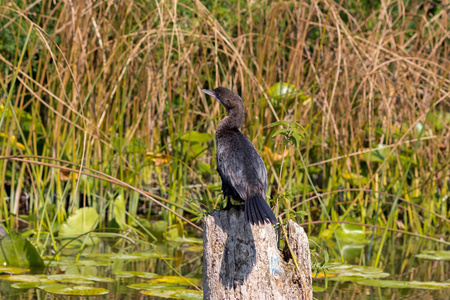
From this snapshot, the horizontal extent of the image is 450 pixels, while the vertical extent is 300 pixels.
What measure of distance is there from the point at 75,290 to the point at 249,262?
3.72ft

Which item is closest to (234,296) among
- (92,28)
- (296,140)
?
(296,140)

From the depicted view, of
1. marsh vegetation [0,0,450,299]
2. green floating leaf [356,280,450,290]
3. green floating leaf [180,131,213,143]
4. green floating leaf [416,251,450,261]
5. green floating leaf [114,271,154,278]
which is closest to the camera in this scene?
green floating leaf [356,280,450,290]

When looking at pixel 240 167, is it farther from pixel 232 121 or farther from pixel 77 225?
pixel 77 225

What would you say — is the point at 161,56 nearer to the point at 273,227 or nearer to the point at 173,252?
the point at 173,252

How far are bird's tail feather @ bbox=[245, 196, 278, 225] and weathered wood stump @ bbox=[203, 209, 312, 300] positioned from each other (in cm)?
12

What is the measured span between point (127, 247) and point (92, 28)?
5.80ft

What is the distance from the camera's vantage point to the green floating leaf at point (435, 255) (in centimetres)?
381

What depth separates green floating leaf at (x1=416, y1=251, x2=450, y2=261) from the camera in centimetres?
381

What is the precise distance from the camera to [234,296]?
6.98 feet

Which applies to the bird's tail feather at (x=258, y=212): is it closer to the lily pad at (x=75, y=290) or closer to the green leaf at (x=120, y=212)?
the lily pad at (x=75, y=290)

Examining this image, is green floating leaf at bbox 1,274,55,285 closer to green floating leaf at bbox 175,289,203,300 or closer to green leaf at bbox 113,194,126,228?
green floating leaf at bbox 175,289,203,300

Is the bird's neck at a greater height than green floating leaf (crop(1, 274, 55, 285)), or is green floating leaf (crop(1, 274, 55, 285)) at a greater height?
the bird's neck

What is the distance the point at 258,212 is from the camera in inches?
78.8

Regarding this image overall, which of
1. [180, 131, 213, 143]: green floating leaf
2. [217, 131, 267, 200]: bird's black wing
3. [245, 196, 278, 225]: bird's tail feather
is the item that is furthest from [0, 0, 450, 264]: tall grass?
[245, 196, 278, 225]: bird's tail feather
